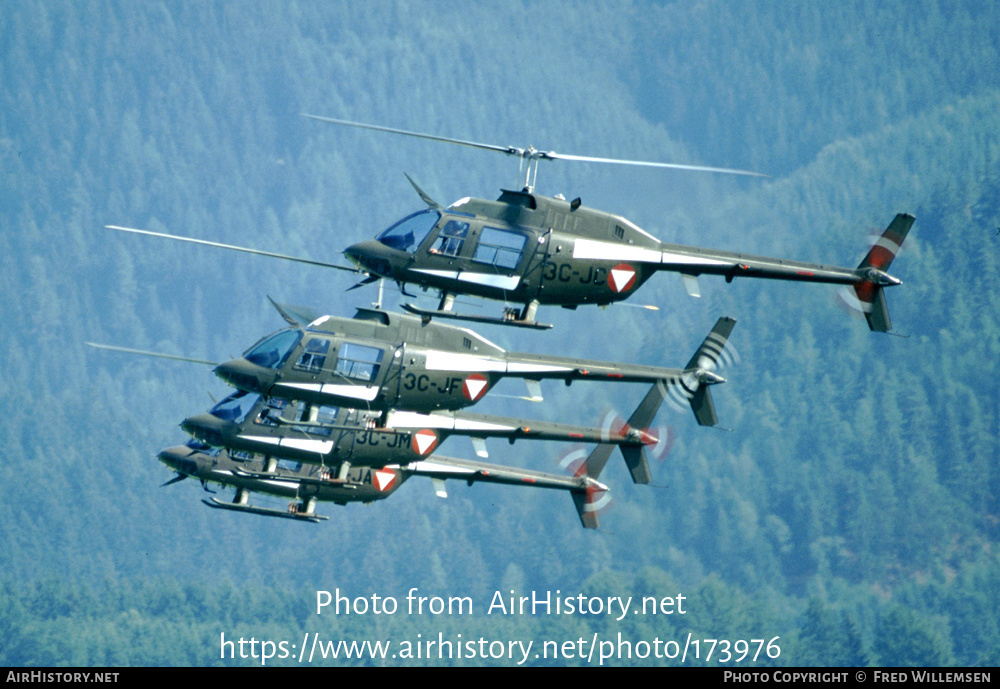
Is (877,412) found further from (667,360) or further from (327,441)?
(327,441)

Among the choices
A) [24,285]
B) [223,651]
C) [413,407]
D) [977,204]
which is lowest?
[24,285]

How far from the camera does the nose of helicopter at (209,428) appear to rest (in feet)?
157

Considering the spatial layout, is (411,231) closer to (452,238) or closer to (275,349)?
(452,238)

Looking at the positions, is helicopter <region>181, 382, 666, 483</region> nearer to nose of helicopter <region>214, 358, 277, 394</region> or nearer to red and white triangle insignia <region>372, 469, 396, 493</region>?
red and white triangle insignia <region>372, 469, 396, 493</region>

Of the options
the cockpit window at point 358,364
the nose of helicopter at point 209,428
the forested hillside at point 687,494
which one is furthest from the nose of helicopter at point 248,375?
the forested hillside at point 687,494

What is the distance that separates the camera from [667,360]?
14775 cm

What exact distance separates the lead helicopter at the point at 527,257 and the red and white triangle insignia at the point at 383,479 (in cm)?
1084

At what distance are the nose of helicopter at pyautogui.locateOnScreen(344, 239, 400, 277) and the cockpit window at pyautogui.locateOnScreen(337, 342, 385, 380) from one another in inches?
75.1

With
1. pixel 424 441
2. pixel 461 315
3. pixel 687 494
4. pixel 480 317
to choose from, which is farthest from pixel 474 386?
pixel 687 494

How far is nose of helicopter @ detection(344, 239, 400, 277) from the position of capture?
40844 mm

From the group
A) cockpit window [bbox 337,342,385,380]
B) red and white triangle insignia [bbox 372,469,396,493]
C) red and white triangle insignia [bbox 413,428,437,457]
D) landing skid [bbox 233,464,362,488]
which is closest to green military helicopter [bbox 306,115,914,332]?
cockpit window [bbox 337,342,385,380]

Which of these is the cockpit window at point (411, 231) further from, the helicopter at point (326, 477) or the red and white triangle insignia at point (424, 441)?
the helicopter at point (326, 477)

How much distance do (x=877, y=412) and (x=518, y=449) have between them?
102ft
